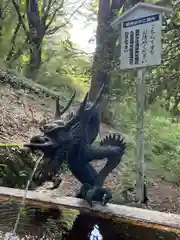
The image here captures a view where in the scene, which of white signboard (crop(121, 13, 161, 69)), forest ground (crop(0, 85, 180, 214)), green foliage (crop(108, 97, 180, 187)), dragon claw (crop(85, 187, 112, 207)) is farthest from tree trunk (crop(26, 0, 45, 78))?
dragon claw (crop(85, 187, 112, 207))

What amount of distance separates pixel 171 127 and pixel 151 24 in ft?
21.6

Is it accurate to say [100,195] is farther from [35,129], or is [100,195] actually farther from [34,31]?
[34,31]

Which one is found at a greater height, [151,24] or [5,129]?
[151,24]

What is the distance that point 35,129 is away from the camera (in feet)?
23.7

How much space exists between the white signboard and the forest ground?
2.40 metres

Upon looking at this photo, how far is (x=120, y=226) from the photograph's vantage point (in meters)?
2.80

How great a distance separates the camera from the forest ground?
18.9ft

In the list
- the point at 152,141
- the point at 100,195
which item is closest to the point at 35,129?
the point at 152,141

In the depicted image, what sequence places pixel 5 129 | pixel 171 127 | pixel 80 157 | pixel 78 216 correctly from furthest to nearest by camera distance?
pixel 171 127 → pixel 5 129 → pixel 80 157 → pixel 78 216

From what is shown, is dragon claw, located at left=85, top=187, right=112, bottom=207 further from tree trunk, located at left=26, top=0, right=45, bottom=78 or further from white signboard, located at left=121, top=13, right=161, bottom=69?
tree trunk, located at left=26, top=0, right=45, bottom=78

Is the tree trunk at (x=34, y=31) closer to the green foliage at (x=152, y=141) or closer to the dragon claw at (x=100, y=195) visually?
the green foliage at (x=152, y=141)

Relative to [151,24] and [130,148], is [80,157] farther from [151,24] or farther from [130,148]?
[130,148]

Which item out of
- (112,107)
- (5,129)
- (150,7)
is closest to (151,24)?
(150,7)

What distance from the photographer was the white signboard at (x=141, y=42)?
4625 millimetres
